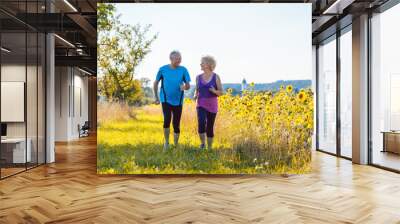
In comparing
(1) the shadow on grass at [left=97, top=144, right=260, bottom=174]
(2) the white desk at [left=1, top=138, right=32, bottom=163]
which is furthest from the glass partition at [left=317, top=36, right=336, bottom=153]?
(2) the white desk at [left=1, top=138, right=32, bottom=163]

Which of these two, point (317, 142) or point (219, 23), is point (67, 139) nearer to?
point (317, 142)

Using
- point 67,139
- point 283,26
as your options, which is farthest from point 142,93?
point 67,139

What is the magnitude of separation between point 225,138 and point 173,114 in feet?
3.03

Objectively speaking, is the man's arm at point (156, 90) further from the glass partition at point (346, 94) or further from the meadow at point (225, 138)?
the glass partition at point (346, 94)

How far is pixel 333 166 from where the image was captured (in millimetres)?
7621

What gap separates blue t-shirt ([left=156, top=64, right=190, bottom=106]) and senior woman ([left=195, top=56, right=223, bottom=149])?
252 millimetres

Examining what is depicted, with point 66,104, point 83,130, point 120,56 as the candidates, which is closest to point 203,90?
point 120,56

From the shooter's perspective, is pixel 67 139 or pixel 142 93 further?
pixel 67 139

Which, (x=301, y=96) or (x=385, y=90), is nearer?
(x=301, y=96)

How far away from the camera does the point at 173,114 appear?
6.45 m

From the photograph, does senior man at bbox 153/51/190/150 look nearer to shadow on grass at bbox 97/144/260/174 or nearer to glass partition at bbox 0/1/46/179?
shadow on grass at bbox 97/144/260/174

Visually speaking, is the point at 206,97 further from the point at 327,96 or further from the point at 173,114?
the point at 327,96

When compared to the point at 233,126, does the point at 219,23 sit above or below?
above

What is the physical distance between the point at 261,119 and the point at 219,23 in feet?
5.54
